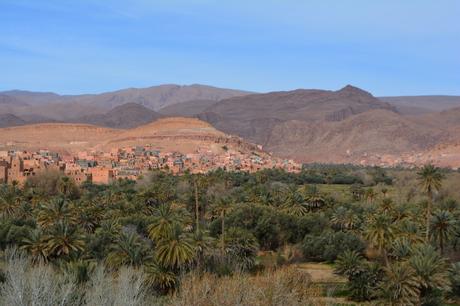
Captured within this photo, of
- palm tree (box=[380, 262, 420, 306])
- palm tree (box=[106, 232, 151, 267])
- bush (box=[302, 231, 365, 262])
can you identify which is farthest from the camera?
bush (box=[302, 231, 365, 262])

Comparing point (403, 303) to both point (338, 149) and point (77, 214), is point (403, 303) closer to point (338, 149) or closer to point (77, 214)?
point (77, 214)

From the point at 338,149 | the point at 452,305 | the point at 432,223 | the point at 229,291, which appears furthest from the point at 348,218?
the point at 338,149

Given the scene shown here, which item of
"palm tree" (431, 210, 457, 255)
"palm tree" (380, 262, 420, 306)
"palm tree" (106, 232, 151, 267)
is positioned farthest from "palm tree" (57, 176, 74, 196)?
"palm tree" (380, 262, 420, 306)

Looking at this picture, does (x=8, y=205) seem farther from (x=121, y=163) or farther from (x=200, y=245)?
(x=121, y=163)

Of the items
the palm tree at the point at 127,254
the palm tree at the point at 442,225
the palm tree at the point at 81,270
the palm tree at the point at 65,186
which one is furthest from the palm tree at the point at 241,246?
the palm tree at the point at 65,186

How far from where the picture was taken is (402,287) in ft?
106

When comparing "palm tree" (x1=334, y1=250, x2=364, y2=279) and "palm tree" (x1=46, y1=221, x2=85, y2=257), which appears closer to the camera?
"palm tree" (x1=46, y1=221, x2=85, y2=257)

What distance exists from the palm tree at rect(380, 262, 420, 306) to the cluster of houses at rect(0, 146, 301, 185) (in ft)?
198

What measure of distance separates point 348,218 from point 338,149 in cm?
14027

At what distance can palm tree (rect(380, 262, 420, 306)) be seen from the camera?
105ft

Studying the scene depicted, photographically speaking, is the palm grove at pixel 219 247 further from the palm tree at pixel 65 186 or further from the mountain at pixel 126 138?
the mountain at pixel 126 138

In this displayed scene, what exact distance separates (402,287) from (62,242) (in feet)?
55.5

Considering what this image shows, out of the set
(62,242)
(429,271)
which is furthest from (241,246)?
(429,271)

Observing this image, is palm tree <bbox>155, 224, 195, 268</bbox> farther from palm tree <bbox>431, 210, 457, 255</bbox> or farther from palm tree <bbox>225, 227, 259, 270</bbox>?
palm tree <bbox>431, 210, 457, 255</bbox>
